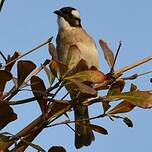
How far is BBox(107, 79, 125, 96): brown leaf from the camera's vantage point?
1.38 metres

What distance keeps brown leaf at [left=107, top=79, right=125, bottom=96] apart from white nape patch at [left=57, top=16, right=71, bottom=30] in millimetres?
3552

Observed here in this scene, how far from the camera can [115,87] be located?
4.65 feet

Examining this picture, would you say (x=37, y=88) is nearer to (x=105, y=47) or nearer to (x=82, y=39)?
(x=105, y=47)

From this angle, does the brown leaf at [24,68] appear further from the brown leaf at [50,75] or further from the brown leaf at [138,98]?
the brown leaf at [138,98]

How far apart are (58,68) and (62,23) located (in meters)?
3.81

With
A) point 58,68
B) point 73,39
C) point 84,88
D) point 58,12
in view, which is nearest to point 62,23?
point 58,12

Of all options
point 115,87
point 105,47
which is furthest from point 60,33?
point 115,87

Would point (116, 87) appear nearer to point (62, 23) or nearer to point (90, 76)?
point (90, 76)

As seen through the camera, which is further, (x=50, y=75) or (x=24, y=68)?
(x=50, y=75)

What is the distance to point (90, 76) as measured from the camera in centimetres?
132

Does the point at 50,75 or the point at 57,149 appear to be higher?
the point at 50,75

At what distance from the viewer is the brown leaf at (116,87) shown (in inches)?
54.4

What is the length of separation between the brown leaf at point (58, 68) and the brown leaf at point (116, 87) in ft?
0.51

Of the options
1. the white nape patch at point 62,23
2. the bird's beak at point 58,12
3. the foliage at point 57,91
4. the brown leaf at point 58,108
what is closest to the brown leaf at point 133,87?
the foliage at point 57,91
